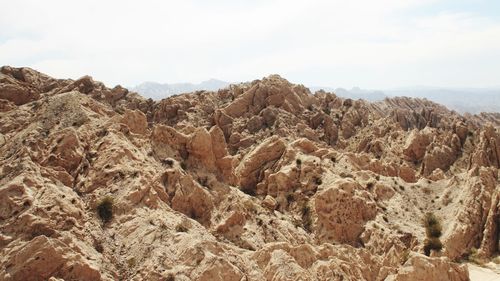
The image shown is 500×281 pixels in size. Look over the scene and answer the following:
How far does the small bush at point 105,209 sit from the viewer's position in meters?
30.5

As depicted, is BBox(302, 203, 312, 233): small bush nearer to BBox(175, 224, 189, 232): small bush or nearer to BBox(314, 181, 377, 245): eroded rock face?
BBox(314, 181, 377, 245): eroded rock face

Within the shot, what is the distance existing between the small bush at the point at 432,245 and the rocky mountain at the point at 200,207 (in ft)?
0.38

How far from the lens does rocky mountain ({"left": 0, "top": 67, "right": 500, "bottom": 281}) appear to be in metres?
27.2

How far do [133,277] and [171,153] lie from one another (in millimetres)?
15585

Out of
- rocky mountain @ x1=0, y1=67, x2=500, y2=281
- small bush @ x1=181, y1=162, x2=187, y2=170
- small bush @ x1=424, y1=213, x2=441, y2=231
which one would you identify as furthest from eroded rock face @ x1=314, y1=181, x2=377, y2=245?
small bush @ x1=181, y1=162, x2=187, y2=170

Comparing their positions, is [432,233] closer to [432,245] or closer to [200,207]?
[432,245]

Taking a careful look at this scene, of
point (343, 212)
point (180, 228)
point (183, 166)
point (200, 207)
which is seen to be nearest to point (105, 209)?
point (180, 228)

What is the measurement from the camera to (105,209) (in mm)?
30891

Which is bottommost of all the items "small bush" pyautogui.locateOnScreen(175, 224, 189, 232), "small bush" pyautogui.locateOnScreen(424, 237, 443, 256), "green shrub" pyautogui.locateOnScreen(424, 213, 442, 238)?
"small bush" pyautogui.locateOnScreen(424, 237, 443, 256)

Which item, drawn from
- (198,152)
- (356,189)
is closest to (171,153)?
(198,152)

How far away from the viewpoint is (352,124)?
10712cm

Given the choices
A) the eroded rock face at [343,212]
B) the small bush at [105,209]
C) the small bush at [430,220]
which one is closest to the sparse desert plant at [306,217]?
the eroded rock face at [343,212]

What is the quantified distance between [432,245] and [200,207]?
21935 mm

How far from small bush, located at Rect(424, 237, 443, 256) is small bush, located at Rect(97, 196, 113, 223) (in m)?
28.0
